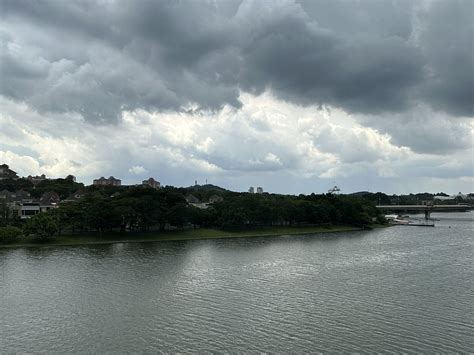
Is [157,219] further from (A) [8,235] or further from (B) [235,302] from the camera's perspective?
(B) [235,302]

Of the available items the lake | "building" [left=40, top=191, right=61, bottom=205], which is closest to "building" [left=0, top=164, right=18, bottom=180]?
"building" [left=40, top=191, right=61, bottom=205]

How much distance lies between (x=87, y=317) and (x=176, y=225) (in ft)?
191

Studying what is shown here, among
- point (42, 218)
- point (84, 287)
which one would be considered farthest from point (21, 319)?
point (42, 218)

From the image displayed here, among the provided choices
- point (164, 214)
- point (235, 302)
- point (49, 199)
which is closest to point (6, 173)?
point (49, 199)

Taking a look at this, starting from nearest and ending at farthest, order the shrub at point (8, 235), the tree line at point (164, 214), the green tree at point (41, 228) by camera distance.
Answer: the shrub at point (8, 235)
the green tree at point (41, 228)
the tree line at point (164, 214)

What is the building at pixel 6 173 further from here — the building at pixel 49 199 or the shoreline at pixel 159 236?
the shoreline at pixel 159 236

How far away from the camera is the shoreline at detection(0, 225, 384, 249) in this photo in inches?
2834

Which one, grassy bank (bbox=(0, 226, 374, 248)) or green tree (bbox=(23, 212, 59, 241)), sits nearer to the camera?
green tree (bbox=(23, 212, 59, 241))

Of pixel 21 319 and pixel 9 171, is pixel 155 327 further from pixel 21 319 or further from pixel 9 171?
pixel 9 171

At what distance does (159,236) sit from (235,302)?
51.1 m

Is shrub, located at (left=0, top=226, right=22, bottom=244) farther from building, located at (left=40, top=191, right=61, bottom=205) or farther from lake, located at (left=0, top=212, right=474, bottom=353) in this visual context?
building, located at (left=40, top=191, right=61, bottom=205)

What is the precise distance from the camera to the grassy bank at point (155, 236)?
72.1m

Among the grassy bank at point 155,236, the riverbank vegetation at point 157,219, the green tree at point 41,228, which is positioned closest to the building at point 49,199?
the riverbank vegetation at point 157,219

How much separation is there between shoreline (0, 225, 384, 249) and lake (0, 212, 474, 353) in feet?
31.1
